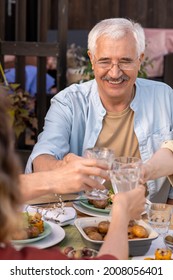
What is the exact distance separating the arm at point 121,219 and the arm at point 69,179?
218 millimetres

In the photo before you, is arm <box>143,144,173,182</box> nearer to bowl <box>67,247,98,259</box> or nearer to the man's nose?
the man's nose

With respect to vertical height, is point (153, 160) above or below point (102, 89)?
below

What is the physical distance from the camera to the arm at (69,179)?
1851 mm

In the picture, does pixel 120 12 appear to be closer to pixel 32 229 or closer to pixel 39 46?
pixel 39 46

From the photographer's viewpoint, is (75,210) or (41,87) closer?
(75,210)

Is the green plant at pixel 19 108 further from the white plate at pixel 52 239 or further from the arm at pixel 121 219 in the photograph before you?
the arm at pixel 121 219

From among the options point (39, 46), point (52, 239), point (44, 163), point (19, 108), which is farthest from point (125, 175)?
point (19, 108)

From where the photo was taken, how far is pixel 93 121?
272 cm

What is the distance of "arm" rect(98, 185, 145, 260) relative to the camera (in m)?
1.41

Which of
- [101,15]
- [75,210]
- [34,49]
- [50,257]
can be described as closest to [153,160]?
[75,210]

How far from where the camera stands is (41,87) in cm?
478

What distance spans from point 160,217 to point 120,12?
22.5 ft

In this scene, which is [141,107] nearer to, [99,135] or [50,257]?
[99,135]

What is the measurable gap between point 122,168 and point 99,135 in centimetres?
94
